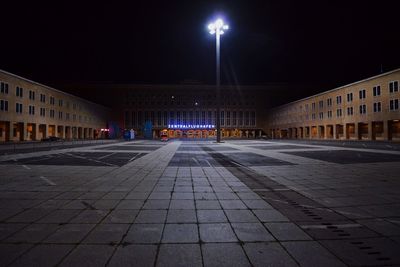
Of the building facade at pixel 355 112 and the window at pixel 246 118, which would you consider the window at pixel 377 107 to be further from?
the window at pixel 246 118

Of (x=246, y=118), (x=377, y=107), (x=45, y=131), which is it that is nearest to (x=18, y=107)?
(x=45, y=131)

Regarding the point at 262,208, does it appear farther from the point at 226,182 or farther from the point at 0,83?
the point at 0,83

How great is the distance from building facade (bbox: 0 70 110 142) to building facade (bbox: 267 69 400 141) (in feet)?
226

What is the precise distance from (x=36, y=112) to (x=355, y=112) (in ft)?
230

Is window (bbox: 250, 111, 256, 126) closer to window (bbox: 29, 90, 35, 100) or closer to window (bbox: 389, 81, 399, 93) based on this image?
window (bbox: 389, 81, 399, 93)

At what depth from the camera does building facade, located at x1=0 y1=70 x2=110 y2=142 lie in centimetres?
4744

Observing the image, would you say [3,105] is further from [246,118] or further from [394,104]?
[246,118]

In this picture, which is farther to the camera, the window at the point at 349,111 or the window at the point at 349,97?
the window at the point at 349,97

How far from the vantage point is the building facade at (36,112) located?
156ft

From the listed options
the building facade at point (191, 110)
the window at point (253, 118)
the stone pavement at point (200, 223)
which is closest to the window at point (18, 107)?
the stone pavement at point (200, 223)

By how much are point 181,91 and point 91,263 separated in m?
109

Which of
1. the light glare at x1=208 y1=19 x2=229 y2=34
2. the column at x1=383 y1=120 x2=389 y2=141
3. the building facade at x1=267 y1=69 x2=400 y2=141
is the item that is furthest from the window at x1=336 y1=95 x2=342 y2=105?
the light glare at x1=208 y1=19 x2=229 y2=34

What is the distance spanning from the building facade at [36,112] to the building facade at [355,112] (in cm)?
6880

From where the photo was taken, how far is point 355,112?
56.4m
